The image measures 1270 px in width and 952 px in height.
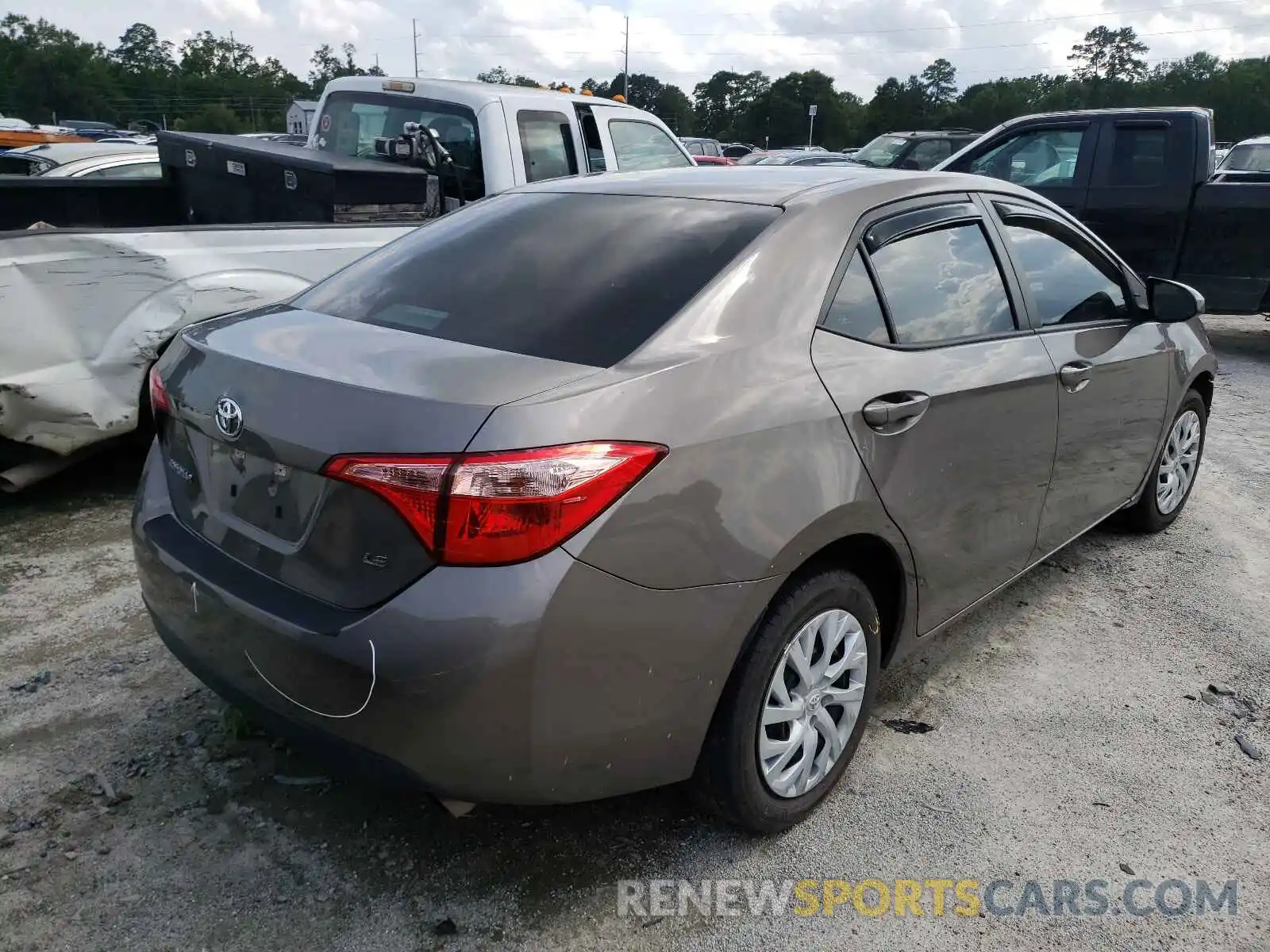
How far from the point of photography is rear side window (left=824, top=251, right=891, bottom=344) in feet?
8.36

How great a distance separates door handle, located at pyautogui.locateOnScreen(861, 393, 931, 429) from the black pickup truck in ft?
24.5

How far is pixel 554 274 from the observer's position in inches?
101

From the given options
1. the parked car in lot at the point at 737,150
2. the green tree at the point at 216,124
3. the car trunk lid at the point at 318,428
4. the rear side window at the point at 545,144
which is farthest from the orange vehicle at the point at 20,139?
the parked car in lot at the point at 737,150

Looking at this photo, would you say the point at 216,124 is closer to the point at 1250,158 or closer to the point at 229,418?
the point at 1250,158

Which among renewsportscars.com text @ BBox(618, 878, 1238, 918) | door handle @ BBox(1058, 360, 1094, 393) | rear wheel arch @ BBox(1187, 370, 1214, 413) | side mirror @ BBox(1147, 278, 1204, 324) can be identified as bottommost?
renewsportscars.com text @ BBox(618, 878, 1238, 918)

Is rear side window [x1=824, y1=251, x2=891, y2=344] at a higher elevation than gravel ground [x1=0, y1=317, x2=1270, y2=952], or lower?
higher

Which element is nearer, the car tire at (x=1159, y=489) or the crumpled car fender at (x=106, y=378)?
the crumpled car fender at (x=106, y=378)

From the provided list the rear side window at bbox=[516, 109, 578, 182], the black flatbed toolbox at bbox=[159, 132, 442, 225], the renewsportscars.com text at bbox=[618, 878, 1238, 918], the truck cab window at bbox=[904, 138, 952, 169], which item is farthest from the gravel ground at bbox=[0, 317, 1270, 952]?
the truck cab window at bbox=[904, 138, 952, 169]

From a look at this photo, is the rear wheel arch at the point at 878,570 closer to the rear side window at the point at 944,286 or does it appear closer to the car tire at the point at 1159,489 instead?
the rear side window at the point at 944,286

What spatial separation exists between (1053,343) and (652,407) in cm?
185

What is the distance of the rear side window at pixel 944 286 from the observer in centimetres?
276

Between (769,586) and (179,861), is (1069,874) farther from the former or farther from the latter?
(179,861)

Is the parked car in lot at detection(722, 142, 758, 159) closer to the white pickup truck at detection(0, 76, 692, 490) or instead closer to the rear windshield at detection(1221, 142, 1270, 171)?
the rear windshield at detection(1221, 142, 1270, 171)

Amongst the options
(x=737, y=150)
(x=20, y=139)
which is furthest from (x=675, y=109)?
(x=20, y=139)
